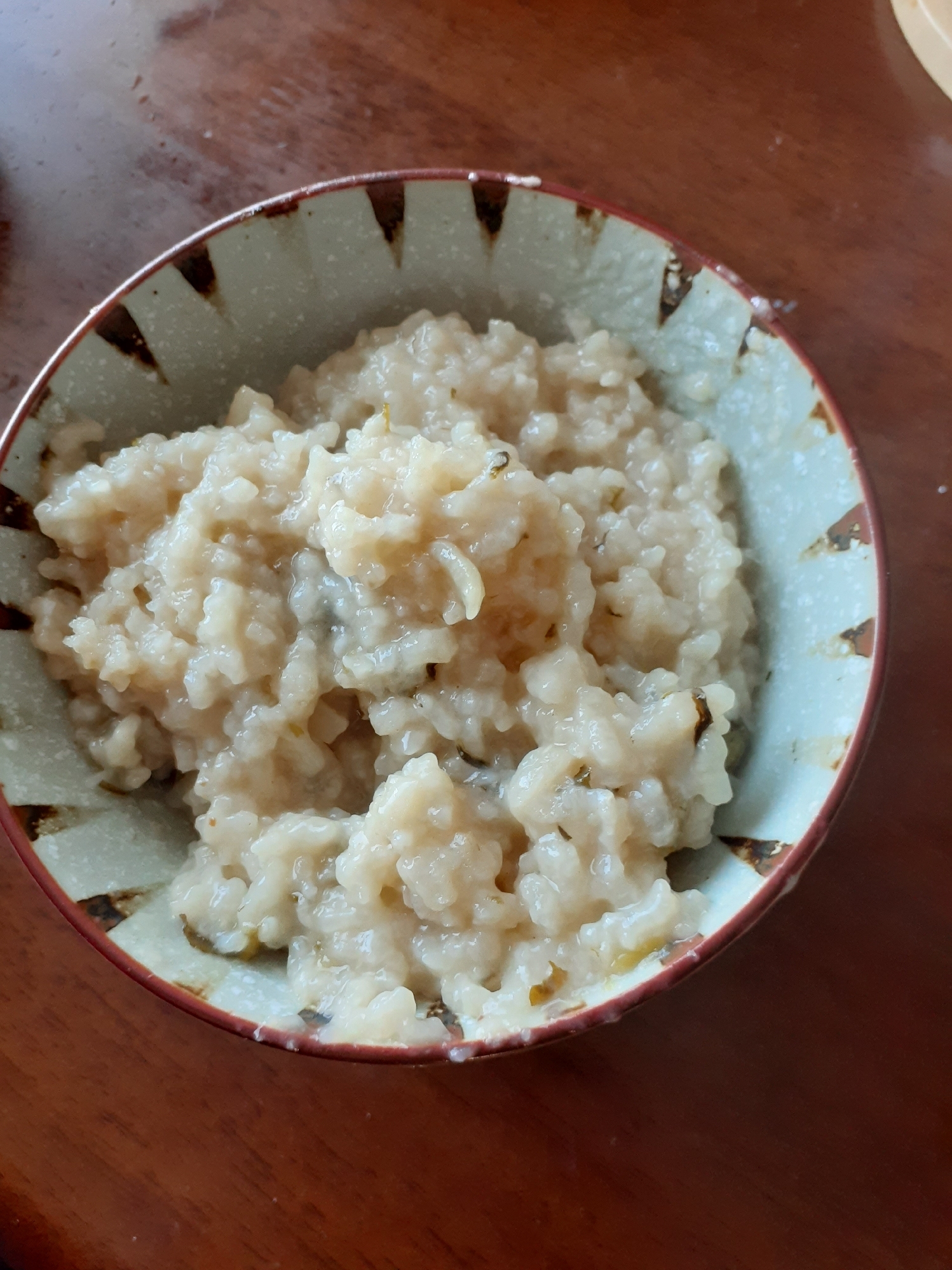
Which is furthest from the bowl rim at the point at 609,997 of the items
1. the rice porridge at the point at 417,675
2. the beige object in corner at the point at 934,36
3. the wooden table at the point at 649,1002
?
the beige object in corner at the point at 934,36

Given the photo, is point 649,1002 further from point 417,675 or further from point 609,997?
point 417,675

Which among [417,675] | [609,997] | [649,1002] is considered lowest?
[649,1002]

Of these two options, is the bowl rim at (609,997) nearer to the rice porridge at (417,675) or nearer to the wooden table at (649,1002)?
the rice porridge at (417,675)

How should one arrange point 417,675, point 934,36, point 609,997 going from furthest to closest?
1. point 934,36
2. point 417,675
3. point 609,997

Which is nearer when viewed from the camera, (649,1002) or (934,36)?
(649,1002)

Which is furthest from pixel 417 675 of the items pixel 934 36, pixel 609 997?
pixel 934 36

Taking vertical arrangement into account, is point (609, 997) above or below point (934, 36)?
below

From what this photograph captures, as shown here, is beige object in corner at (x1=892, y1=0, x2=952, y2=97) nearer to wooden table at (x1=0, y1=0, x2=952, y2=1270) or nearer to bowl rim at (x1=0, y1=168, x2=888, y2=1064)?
wooden table at (x1=0, y1=0, x2=952, y2=1270)
